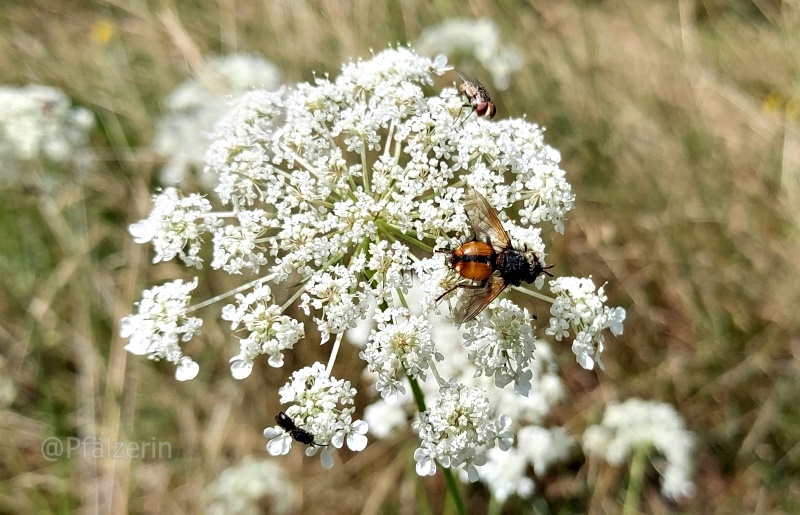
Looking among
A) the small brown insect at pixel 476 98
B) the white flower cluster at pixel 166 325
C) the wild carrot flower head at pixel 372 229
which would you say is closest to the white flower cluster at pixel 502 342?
the wild carrot flower head at pixel 372 229

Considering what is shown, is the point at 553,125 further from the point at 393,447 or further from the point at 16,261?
the point at 16,261

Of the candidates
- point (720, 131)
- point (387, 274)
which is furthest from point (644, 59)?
point (387, 274)

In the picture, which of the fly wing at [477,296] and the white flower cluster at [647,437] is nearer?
the fly wing at [477,296]

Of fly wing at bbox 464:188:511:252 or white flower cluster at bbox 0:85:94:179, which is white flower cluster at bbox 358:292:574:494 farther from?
white flower cluster at bbox 0:85:94:179

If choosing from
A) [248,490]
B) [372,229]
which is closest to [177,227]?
[372,229]

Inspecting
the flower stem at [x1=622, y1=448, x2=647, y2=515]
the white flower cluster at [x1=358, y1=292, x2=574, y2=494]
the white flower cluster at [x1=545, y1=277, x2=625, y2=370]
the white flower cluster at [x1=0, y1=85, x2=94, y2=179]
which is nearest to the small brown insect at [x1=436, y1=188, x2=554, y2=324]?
the white flower cluster at [x1=545, y1=277, x2=625, y2=370]

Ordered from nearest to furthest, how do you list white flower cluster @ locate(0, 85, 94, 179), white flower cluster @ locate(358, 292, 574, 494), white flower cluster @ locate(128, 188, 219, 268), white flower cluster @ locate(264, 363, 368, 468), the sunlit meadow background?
white flower cluster @ locate(264, 363, 368, 468) < white flower cluster @ locate(128, 188, 219, 268) < white flower cluster @ locate(358, 292, 574, 494) < the sunlit meadow background < white flower cluster @ locate(0, 85, 94, 179)

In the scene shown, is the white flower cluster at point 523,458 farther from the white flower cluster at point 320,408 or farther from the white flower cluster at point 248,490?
the white flower cluster at point 320,408
